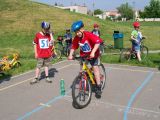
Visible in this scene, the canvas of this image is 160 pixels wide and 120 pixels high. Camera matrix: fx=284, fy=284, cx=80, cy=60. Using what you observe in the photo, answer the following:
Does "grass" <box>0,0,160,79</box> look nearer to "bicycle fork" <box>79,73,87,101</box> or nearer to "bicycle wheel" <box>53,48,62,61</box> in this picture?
"bicycle wheel" <box>53,48,62,61</box>

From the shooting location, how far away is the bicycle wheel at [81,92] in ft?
21.1

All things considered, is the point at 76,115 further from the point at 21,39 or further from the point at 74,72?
the point at 21,39

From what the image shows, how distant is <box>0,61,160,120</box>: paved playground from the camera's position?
6.21m

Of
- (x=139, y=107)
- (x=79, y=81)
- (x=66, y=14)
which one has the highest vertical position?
(x=66, y=14)

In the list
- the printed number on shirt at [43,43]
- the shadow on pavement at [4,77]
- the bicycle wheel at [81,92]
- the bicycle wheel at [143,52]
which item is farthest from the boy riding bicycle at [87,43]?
the bicycle wheel at [143,52]

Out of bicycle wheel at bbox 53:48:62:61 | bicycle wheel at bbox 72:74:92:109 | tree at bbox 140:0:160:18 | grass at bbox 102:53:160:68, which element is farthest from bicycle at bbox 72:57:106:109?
tree at bbox 140:0:160:18

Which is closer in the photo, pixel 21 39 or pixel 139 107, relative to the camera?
pixel 139 107

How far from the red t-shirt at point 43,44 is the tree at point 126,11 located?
14789 centimetres

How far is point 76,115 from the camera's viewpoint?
20.3ft

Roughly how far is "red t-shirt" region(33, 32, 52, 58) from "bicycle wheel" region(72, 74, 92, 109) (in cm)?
250

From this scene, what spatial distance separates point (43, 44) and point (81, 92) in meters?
2.73

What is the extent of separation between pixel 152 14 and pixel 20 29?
88.1m

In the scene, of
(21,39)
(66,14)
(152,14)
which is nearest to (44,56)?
(21,39)

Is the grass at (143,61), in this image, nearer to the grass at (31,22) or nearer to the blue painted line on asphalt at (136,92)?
the blue painted line on asphalt at (136,92)
